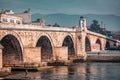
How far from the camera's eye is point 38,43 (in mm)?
62125

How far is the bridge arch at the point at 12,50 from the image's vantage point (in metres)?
49.2

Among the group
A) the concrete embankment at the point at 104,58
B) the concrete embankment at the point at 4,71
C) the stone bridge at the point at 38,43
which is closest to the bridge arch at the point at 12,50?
the stone bridge at the point at 38,43

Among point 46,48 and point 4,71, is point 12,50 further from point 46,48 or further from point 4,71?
point 46,48

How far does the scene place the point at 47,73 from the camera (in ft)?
160

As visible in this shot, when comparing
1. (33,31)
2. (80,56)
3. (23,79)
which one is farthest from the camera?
(80,56)

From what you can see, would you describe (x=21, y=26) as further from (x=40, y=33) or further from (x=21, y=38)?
(x=40, y=33)

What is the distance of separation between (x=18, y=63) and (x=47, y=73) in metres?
4.65

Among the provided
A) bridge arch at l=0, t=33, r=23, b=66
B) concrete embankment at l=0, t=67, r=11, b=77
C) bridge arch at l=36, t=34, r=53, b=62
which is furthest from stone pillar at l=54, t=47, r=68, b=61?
concrete embankment at l=0, t=67, r=11, b=77

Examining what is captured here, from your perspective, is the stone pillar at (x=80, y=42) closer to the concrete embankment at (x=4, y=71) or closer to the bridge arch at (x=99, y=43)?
the bridge arch at (x=99, y=43)

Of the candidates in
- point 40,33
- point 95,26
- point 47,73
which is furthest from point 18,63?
point 95,26

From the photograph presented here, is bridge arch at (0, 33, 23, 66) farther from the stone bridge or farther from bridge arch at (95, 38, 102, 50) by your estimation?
bridge arch at (95, 38, 102, 50)

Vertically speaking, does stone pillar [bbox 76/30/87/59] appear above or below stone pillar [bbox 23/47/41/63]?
above

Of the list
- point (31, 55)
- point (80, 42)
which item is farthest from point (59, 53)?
point (31, 55)

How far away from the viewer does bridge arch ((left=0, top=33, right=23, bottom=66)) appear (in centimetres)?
4922
